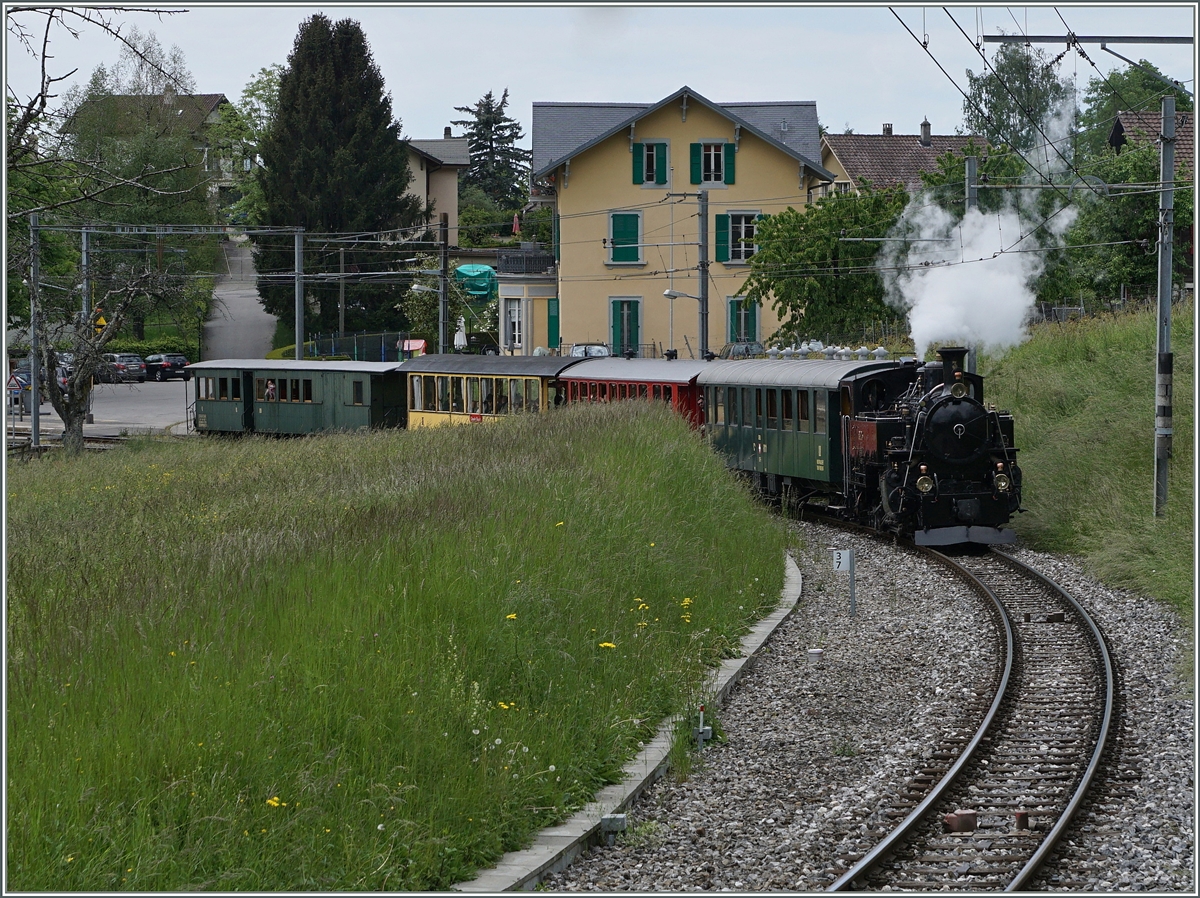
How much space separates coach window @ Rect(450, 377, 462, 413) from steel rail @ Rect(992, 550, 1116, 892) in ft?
66.8

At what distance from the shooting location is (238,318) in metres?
70.5

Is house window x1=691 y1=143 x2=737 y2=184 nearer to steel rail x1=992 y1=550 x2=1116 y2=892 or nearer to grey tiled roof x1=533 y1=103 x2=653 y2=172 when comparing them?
grey tiled roof x1=533 y1=103 x2=653 y2=172

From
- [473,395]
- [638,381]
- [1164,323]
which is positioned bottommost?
[473,395]

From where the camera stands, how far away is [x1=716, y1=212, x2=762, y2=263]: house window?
47.4 m

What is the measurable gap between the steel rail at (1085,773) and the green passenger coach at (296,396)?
23.5 m

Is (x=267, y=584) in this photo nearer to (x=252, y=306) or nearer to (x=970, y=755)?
(x=970, y=755)

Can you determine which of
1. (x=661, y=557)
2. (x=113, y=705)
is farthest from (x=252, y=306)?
(x=113, y=705)

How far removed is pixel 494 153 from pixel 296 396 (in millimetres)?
64401

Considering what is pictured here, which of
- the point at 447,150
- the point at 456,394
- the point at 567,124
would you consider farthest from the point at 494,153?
the point at 456,394

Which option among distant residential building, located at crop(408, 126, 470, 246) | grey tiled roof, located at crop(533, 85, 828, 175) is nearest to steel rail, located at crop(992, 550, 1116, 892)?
grey tiled roof, located at crop(533, 85, 828, 175)

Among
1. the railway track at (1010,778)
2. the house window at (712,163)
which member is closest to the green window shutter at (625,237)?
the house window at (712,163)

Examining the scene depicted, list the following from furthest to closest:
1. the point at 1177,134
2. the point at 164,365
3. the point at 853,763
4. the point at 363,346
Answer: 1. the point at 164,365
2. the point at 363,346
3. the point at 1177,134
4. the point at 853,763

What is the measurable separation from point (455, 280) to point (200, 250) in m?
15.3

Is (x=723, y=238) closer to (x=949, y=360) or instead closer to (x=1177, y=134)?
(x=1177, y=134)
